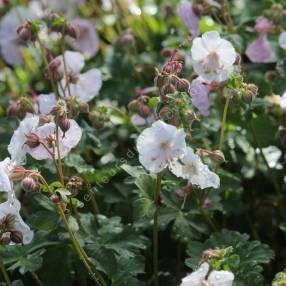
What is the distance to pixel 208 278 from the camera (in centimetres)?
129

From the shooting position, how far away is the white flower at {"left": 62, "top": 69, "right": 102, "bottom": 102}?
6.82 feet

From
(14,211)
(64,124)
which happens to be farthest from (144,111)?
(14,211)

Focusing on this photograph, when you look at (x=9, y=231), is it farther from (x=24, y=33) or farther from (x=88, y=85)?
(x=88, y=85)

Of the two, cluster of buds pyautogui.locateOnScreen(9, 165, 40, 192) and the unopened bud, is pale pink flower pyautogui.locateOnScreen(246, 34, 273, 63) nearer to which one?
the unopened bud

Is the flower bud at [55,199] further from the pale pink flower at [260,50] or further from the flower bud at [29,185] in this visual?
the pale pink flower at [260,50]

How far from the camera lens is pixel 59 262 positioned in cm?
179

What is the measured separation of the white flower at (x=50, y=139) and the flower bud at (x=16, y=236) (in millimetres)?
162

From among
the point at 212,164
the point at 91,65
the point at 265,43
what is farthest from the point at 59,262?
the point at 91,65

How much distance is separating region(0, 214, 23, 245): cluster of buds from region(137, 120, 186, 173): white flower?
0.29 m

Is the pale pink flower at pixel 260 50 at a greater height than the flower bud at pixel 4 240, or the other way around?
the flower bud at pixel 4 240

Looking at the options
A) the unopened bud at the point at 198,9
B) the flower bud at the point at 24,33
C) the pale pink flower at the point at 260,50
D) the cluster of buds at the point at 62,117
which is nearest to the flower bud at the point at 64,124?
the cluster of buds at the point at 62,117

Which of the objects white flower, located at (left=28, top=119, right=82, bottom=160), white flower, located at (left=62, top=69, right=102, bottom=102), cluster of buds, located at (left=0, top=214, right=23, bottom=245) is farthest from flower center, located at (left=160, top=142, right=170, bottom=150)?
white flower, located at (left=62, top=69, right=102, bottom=102)

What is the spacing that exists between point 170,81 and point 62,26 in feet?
1.65

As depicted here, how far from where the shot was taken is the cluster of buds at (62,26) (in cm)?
189
